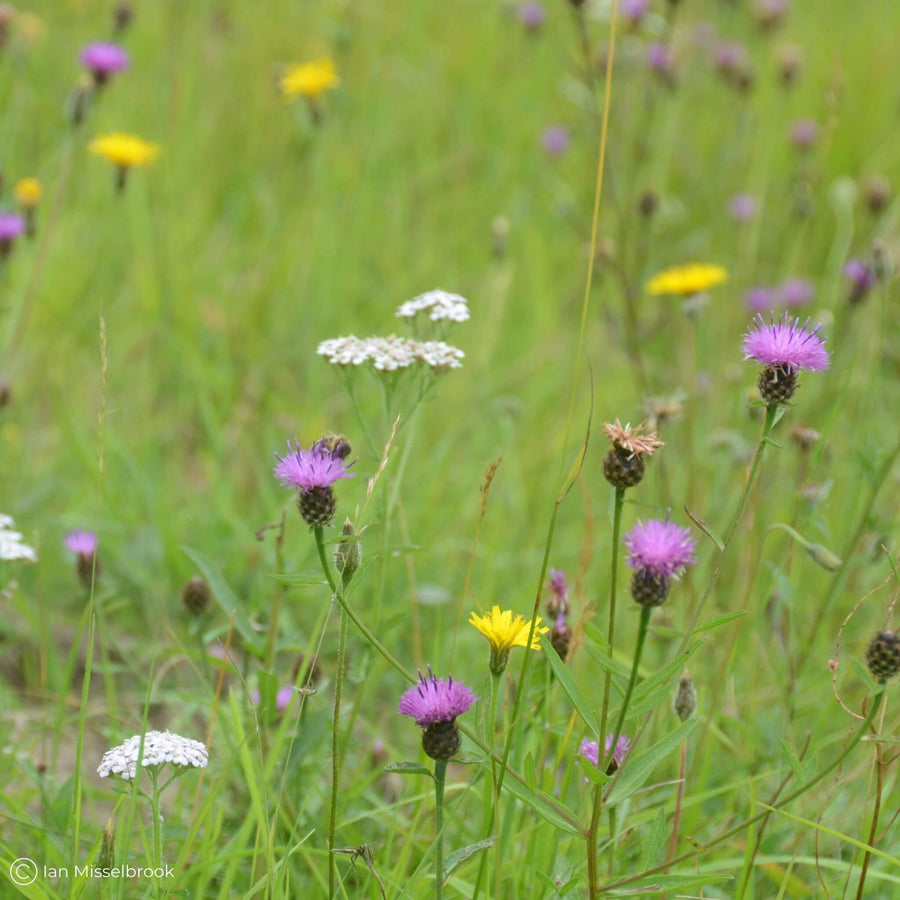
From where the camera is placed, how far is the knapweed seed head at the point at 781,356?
1003mm

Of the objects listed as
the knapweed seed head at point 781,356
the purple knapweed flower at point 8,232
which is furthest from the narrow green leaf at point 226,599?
the purple knapweed flower at point 8,232

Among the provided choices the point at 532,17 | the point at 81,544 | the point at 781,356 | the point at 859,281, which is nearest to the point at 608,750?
the point at 781,356

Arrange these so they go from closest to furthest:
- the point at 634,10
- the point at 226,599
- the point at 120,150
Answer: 1. the point at 226,599
2. the point at 120,150
3. the point at 634,10

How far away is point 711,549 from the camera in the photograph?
2.02m

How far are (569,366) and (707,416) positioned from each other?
48cm

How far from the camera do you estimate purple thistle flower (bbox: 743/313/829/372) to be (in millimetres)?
1008

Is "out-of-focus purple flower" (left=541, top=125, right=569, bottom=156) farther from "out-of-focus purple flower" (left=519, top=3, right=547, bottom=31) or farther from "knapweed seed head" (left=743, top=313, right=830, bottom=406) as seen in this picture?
"knapweed seed head" (left=743, top=313, right=830, bottom=406)

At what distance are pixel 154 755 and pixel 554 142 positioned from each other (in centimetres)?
294

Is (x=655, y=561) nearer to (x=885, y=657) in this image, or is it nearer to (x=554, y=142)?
(x=885, y=657)

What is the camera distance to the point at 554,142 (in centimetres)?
359

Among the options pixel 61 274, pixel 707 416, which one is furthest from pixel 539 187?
pixel 61 274

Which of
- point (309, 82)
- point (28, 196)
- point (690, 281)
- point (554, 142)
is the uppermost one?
point (554, 142)

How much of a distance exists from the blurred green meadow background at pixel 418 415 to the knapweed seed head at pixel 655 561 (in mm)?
124

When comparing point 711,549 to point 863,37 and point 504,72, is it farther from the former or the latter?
point 863,37
